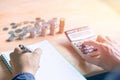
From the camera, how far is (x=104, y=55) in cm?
116

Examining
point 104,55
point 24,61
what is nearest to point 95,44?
point 104,55

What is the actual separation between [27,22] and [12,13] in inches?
4.7

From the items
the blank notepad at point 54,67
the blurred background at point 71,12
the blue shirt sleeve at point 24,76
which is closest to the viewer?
the blue shirt sleeve at point 24,76

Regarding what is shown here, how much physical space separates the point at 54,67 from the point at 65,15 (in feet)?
1.38

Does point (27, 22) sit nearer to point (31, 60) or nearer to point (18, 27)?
point (18, 27)

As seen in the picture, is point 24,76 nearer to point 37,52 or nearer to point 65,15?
point 37,52

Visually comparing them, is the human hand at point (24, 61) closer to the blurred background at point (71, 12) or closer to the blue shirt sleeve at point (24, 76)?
the blue shirt sleeve at point (24, 76)

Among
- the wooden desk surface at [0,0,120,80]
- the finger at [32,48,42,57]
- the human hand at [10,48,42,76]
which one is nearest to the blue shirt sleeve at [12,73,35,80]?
the human hand at [10,48,42,76]

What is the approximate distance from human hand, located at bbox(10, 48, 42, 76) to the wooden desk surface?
0.15m

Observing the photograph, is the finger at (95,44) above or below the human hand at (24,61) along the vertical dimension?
below

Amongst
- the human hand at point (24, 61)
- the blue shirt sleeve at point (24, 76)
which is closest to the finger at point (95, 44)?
the human hand at point (24, 61)

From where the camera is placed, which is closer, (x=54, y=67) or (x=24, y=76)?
(x=24, y=76)

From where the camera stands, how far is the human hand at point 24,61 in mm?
1011

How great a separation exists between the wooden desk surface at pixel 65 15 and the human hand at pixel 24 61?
0.49ft
